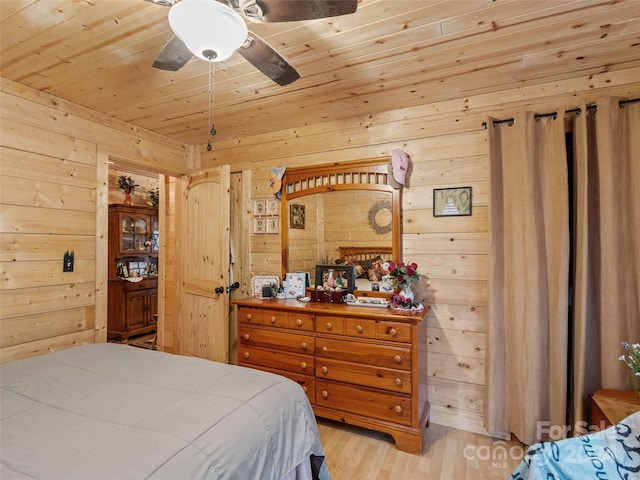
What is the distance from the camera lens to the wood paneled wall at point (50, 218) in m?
2.22

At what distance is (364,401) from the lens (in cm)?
231

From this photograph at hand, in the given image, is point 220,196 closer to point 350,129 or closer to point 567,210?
point 350,129

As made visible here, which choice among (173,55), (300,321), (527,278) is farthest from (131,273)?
(527,278)

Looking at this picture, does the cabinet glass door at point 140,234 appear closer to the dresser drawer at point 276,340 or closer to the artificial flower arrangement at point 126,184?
the artificial flower arrangement at point 126,184

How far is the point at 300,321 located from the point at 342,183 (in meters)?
1.23

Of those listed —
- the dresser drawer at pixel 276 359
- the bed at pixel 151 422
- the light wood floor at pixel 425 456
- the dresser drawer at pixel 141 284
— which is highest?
the dresser drawer at pixel 141 284

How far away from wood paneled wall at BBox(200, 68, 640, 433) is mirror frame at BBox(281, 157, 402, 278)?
0.08 meters

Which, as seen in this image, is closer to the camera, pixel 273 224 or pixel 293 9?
pixel 293 9

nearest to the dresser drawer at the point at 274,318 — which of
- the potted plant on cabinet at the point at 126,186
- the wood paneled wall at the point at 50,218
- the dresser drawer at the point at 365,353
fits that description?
the dresser drawer at the point at 365,353

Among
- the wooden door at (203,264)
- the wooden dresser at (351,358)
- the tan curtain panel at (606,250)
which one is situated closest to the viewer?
the tan curtain panel at (606,250)

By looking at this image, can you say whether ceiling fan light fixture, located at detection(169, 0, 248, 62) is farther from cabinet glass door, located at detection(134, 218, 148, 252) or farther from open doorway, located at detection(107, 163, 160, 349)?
cabinet glass door, located at detection(134, 218, 148, 252)

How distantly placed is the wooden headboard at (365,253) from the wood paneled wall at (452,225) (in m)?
0.15

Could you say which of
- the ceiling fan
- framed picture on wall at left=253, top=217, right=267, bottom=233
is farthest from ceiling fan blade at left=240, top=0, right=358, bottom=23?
framed picture on wall at left=253, top=217, right=267, bottom=233

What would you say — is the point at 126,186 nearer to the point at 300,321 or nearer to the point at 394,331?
the point at 300,321
